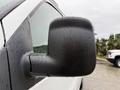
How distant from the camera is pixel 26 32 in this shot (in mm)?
1916

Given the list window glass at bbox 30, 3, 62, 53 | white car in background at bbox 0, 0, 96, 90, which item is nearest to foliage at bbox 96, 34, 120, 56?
window glass at bbox 30, 3, 62, 53

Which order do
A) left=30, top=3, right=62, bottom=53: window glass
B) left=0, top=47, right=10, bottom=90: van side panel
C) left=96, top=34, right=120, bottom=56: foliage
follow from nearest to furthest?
left=0, top=47, right=10, bottom=90: van side panel
left=30, top=3, right=62, bottom=53: window glass
left=96, top=34, right=120, bottom=56: foliage

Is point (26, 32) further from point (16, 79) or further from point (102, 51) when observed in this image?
point (102, 51)

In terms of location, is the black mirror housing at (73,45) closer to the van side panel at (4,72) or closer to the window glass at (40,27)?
the van side panel at (4,72)

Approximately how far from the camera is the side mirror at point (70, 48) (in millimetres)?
1541

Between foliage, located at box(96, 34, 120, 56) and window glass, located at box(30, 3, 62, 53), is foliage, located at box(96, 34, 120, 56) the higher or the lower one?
the lower one

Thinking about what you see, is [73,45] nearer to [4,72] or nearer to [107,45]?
[4,72]

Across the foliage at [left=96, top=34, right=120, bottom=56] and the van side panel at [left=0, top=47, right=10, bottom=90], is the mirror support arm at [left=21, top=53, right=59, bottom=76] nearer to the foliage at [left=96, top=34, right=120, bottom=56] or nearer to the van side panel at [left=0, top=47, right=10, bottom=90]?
the van side panel at [left=0, top=47, right=10, bottom=90]

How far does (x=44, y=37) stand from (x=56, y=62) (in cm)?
104

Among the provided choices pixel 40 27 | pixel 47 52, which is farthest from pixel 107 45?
pixel 47 52

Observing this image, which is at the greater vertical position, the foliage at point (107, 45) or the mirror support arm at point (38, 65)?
the mirror support arm at point (38, 65)

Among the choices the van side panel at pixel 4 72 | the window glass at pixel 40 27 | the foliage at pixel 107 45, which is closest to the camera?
the van side panel at pixel 4 72

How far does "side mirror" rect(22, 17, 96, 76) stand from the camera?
60.7 inches

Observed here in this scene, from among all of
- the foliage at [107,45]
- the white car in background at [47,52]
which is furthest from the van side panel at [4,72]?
the foliage at [107,45]
